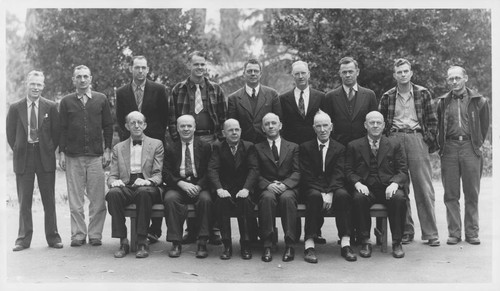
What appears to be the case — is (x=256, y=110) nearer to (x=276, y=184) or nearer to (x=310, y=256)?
(x=276, y=184)

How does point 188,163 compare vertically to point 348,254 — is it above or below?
above

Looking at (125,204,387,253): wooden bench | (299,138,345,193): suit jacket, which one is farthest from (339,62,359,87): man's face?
(125,204,387,253): wooden bench

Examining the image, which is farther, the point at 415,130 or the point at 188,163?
the point at 415,130

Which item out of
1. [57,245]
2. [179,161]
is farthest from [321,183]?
[57,245]

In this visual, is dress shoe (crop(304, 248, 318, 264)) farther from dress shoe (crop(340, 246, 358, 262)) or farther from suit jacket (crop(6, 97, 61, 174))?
suit jacket (crop(6, 97, 61, 174))

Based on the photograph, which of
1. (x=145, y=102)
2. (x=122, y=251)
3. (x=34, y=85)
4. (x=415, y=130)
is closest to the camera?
(x=122, y=251)

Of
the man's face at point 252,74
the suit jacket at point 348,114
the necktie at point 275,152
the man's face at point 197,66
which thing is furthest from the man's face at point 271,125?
the man's face at point 197,66

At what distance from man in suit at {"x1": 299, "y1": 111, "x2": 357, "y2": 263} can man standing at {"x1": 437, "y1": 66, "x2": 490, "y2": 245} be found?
1.33m

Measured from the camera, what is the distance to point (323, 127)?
577 centimetres

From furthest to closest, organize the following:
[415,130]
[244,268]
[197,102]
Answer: [197,102] → [415,130] → [244,268]

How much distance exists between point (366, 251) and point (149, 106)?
2944mm

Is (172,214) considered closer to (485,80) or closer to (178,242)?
(178,242)

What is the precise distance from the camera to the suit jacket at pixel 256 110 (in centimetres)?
618

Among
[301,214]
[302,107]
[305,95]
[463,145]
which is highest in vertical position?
[305,95]
